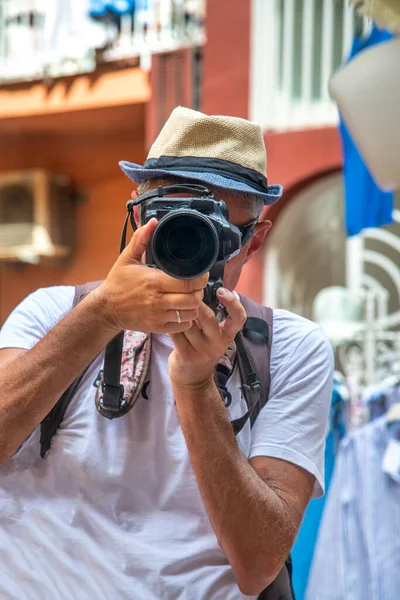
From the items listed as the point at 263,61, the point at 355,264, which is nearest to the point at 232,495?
the point at 263,61

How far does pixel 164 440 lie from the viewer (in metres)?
1.18

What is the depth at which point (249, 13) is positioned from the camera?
459cm

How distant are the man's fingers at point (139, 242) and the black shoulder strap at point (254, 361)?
26 cm

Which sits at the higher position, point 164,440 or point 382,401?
point 164,440

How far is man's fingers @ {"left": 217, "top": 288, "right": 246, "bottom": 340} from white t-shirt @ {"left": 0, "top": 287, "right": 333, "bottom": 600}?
0.58 ft

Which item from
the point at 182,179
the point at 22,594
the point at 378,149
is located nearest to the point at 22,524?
the point at 22,594

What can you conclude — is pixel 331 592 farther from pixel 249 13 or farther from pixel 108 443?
pixel 249 13

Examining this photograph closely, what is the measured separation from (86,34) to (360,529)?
360 centimetres

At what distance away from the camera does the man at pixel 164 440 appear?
1.08m

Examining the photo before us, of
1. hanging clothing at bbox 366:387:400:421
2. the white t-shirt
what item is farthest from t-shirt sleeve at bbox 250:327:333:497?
hanging clothing at bbox 366:387:400:421

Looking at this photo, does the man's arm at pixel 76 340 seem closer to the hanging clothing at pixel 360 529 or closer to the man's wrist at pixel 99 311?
the man's wrist at pixel 99 311

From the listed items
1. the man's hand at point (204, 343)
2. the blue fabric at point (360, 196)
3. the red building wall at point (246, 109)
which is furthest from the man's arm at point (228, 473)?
the red building wall at point (246, 109)

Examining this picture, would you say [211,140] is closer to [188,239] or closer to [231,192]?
[231,192]

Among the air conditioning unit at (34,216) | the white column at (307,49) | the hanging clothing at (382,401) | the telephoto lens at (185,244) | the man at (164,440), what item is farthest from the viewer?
the air conditioning unit at (34,216)
